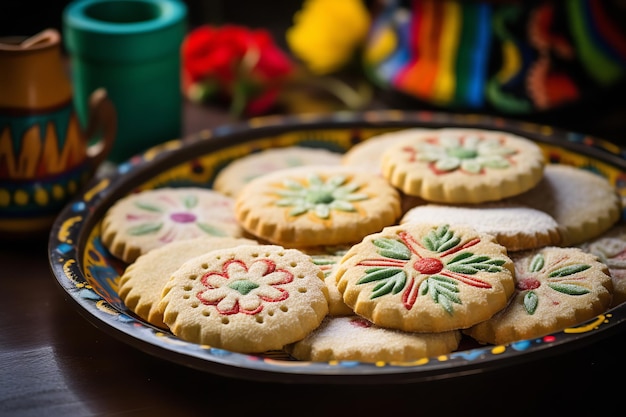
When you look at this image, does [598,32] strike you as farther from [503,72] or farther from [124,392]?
[124,392]

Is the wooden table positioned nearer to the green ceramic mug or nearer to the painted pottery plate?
the painted pottery plate

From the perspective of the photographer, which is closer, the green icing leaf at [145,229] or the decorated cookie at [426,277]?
the decorated cookie at [426,277]

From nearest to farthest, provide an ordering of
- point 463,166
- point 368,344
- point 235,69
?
point 368,344, point 463,166, point 235,69

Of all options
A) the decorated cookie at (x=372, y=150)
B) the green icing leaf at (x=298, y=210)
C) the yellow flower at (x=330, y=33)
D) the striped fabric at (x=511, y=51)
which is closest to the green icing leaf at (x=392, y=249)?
the green icing leaf at (x=298, y=210)

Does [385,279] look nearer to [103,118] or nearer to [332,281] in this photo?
Answer: [332,281]

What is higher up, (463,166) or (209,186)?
(463,166)

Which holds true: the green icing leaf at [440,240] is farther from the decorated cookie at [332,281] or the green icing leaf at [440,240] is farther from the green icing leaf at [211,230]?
the green icing leaf at [211,230]

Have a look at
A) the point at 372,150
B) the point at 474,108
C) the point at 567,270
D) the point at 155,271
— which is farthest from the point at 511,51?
the point at 155,271
